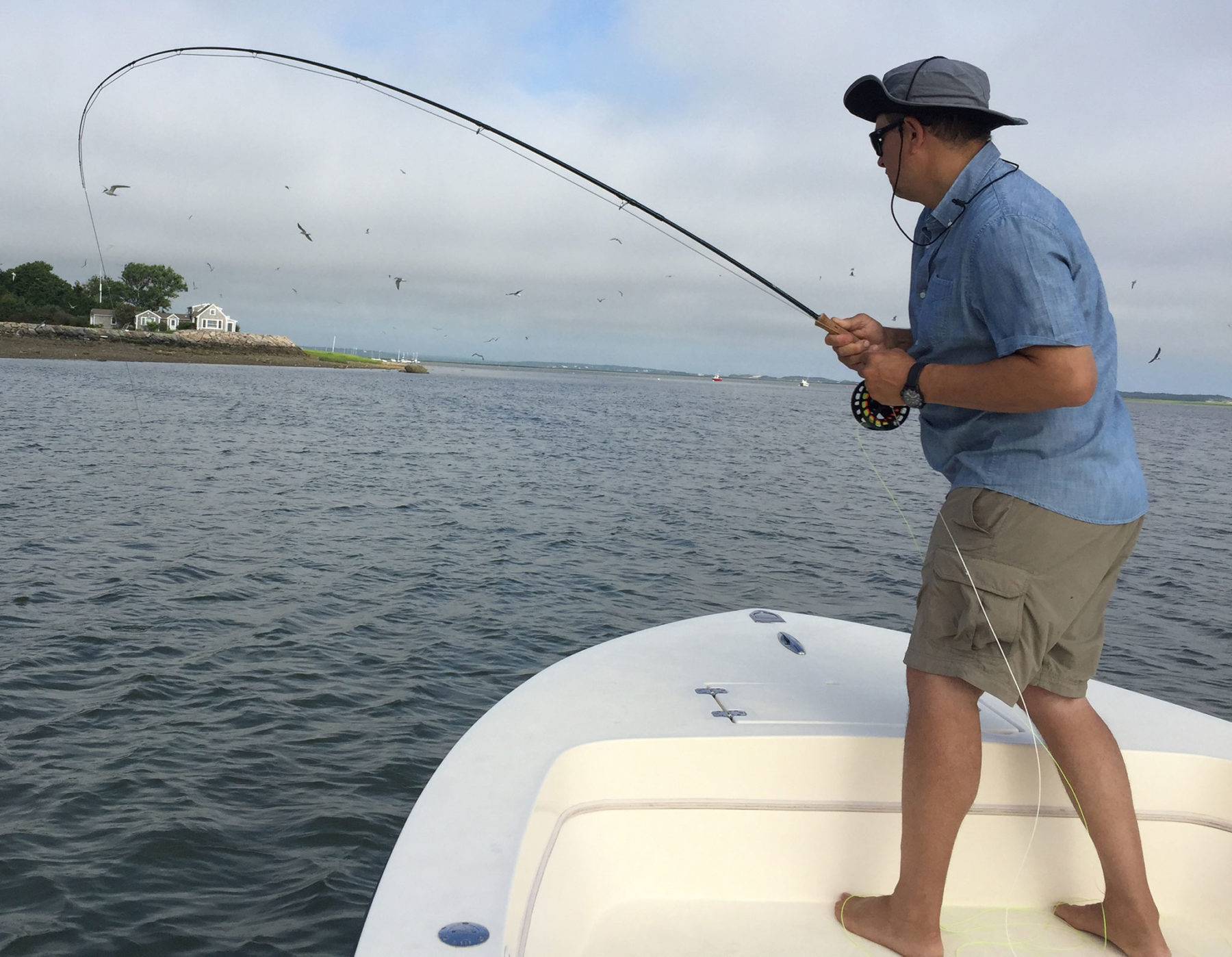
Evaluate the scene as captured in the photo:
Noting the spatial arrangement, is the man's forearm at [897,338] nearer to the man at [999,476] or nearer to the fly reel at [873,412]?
the fly reel at [873,412]

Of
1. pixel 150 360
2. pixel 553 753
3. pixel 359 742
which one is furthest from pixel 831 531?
pixel 150 360

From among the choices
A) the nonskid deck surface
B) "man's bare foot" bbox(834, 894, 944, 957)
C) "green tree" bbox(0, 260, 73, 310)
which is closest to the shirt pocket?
"man's bare foot" bbox(834, 894, 944, 957)

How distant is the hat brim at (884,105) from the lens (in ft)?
6.40

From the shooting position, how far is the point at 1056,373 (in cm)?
176

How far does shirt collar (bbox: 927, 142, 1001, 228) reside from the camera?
1.96 m

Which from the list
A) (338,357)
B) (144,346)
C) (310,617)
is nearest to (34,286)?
(144,346)

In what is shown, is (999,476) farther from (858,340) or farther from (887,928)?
(887,928)

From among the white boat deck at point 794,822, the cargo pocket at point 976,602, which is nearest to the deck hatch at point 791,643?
the white boat deck at point 794,822

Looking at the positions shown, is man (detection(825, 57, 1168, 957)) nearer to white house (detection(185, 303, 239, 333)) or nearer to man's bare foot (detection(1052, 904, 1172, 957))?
man's bare foot (detection(1052, 904, 1172, 957))

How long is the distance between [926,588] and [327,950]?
8.77 feet

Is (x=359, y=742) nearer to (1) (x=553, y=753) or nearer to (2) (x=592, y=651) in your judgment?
(2) (x=592, y=651)

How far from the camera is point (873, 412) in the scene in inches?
101

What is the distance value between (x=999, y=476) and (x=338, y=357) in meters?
131

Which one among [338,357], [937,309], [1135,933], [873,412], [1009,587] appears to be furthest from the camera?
[338,357]
